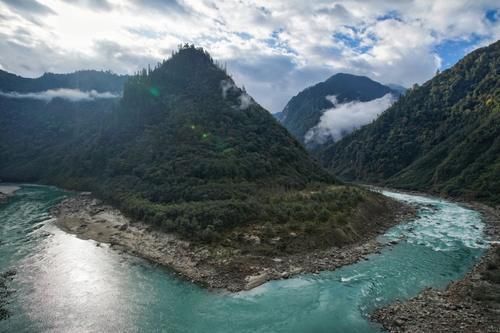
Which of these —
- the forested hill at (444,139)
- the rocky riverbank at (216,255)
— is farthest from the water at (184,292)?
the forested hill at (444,139)

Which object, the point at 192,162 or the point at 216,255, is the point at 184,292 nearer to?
the point at 216,255

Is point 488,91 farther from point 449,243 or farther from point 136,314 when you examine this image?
point 136,314

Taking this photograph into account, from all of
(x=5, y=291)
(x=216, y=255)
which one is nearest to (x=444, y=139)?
(x=216, y=255)

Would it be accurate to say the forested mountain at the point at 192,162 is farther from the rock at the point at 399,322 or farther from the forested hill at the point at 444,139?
the forested hill at the point at 444,139

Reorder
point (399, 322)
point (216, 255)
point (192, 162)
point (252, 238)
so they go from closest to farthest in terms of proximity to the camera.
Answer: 1. point (399, 322)
2. point (216, 255)
3. point (252, 238)
4. point (192, 162)

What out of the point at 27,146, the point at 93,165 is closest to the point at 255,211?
the point at 93,165

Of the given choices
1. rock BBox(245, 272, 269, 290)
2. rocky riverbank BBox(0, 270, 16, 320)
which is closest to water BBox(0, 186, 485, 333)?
rocky riverbank BBox(0, 270, 16, 320)

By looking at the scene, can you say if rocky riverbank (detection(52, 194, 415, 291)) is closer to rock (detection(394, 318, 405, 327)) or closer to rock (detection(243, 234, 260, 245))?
rock (detection(243, 234, 260, 245))
